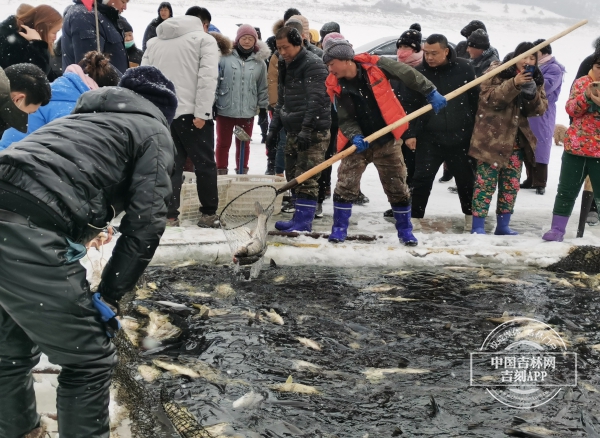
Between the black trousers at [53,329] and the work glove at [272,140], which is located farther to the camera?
the work glove at [272,140]

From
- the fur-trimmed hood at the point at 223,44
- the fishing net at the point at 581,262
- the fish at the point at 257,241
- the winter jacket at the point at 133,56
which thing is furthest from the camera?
the winter jacket at the point at 133,56

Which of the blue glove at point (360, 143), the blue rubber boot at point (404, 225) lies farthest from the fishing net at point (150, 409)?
the blue rubber boot at point (404, 225)

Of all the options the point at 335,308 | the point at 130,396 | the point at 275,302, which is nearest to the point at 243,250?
the point at 275,302

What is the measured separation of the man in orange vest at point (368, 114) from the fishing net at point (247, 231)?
86cm

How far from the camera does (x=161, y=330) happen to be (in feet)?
15.2

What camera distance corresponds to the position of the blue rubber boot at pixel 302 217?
24.6ft

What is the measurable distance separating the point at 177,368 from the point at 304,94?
4.32 m

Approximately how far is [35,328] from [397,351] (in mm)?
2531

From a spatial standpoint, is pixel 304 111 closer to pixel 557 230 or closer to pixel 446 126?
pixel 446 126

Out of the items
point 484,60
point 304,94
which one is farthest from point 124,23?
point 484,60

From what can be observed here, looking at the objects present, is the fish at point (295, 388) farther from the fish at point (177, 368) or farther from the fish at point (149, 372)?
the fish at point (149, 372)

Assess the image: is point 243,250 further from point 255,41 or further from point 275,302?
point 255,41

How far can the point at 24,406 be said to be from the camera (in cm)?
308

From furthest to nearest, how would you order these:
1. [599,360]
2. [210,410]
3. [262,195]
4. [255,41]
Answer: [255,41] → [262,195] → [599,360] → [210,410]
